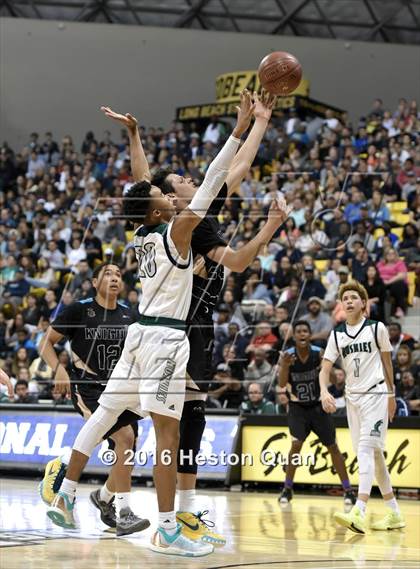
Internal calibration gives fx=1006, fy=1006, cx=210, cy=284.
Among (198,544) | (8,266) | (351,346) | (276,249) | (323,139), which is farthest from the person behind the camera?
(323,139)

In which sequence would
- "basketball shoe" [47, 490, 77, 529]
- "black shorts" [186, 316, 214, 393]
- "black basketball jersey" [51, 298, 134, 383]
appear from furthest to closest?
"black basketball jersey" [51, 298, 134, 383] < "black shorts" [186, 316, 214, 393] < "basketball shoe" [47, 490, 77, 529]

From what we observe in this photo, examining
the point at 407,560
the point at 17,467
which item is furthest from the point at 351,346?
the point at 17,467

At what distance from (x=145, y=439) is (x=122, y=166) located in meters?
11.5

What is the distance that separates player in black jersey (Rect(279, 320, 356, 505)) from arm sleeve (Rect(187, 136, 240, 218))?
5.92 metres

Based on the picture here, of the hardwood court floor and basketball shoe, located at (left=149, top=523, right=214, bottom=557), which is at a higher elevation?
basketball shoe, located at (left=149, top=523, right=214, bottom=557)

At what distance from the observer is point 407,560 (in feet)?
22.1

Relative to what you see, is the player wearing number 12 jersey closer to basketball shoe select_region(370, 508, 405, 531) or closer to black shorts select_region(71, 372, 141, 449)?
basketball shoe select_region(370, 508, 405, 531)

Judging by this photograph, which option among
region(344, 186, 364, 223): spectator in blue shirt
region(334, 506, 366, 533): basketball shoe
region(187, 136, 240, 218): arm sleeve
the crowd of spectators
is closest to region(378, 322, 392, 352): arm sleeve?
region(334, 506, 366, 533): basketball shoe

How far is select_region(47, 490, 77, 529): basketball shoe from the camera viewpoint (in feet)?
22.0

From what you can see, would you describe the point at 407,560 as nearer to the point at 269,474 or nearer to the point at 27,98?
the point at 269,474

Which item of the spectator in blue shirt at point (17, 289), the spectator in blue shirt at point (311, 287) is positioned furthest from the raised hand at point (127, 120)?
the spectator in blue shirt at point (17, 289)

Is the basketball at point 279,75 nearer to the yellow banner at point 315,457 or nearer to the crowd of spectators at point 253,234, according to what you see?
the crowd of spectators at point 253,234

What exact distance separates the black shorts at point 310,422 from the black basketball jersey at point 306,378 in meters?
0.10

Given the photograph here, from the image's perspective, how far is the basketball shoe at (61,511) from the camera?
22.0 ft
